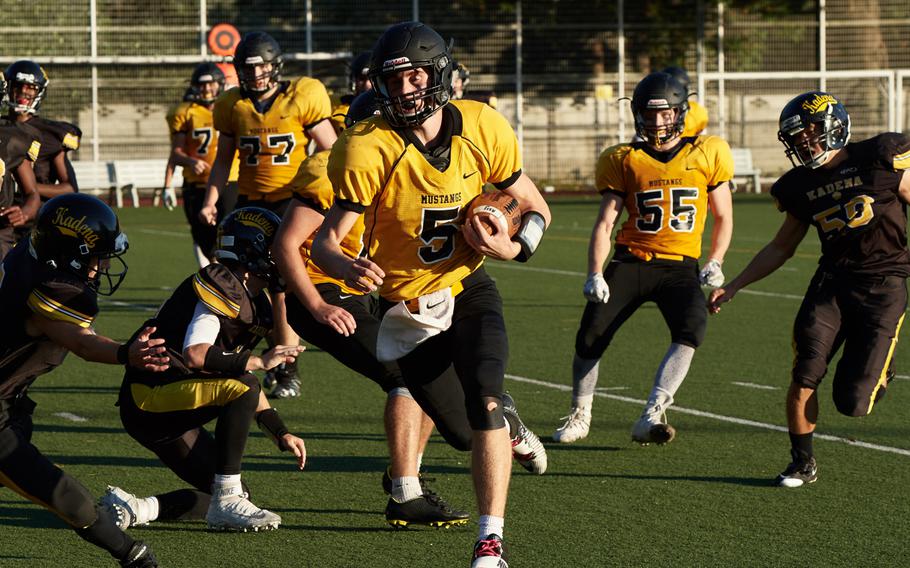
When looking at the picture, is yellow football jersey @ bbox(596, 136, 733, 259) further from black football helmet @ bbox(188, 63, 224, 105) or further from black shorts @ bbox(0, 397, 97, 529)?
black football helmet @ bbox(188, 63, 224, 105)

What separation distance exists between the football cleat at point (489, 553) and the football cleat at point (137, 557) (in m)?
1.04

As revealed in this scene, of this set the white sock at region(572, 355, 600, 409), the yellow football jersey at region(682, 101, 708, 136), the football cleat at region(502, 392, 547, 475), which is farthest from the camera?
the yellow football jersey at region(682, 101, 708, 136)

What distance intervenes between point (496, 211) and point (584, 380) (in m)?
2.38

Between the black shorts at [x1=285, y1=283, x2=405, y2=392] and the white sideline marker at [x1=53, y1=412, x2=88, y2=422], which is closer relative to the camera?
the black shorts at [x1=285, y1=283, x2=405, y2=392]

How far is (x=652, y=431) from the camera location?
6652 millimetres

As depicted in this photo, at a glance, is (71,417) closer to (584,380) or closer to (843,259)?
(584,380)

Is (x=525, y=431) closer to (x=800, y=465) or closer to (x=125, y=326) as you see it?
(x=800, y=465)

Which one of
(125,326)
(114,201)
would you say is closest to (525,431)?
(125,326)

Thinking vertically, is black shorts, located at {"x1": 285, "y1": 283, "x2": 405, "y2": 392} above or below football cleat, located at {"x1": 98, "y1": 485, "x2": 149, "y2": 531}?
above

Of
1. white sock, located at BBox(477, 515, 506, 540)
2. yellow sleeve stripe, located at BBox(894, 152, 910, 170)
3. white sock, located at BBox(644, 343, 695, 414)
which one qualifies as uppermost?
yellow sleeve stripe, located at BBox(894, 152, 910, 170)

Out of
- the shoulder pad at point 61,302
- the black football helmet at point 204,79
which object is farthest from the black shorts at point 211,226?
the shoulder pad at point 61,302

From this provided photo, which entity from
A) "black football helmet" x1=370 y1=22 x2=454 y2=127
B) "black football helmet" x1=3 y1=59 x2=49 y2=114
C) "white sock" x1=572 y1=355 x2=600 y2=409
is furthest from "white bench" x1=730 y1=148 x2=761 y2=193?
"black football helmet" x1=370 y1=22 x2=454 y2=127

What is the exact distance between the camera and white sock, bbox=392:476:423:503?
5398 millimetres

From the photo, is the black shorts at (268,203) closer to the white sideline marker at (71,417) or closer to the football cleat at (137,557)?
the white sideline marker at (71,417)
